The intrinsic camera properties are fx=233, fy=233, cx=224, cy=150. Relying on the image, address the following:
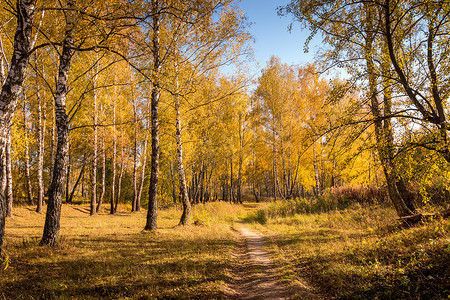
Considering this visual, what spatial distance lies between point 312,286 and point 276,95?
17.5m

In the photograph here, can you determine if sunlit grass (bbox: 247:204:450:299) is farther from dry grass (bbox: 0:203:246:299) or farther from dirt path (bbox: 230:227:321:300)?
dry grass (bbox: 0:203:246:299)

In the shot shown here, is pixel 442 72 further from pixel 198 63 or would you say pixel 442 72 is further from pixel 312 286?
pixel 198 63


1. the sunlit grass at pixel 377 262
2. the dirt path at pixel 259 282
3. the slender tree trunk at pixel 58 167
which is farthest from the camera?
the slender tree trunk at pixel 58 167

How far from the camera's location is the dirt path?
4344 millimetres

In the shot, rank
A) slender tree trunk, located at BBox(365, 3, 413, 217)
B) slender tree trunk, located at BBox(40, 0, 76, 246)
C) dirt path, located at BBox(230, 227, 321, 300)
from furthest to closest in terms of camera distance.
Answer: slender tree trunk, located at BBox(40, 0, 76, 246)
slender tree trunk, located at BBox(365, 3, 413, 217)
dirt path, located at BBox(230, 227, 321, 300)

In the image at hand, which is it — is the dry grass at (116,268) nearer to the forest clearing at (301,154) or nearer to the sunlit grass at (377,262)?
the forest clearing at (301,154)

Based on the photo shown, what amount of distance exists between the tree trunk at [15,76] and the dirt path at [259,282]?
4381mm

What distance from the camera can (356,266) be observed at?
193 inches

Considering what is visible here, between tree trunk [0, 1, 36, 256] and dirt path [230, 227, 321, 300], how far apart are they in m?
4.38

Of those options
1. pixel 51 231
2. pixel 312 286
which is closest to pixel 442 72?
pixel 312 286

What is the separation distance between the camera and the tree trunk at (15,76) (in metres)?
3.90

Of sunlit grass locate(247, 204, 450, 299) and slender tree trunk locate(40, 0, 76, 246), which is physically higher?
slender tree trunk locate(40, 0, 76, 246)

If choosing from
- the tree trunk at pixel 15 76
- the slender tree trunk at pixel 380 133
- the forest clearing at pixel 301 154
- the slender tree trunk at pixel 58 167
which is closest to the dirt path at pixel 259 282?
the forest clearing at pixel 301 154

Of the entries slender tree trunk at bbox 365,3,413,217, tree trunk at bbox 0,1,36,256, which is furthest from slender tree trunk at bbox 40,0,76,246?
slender tree trunk at bbox 365,3,413,217
